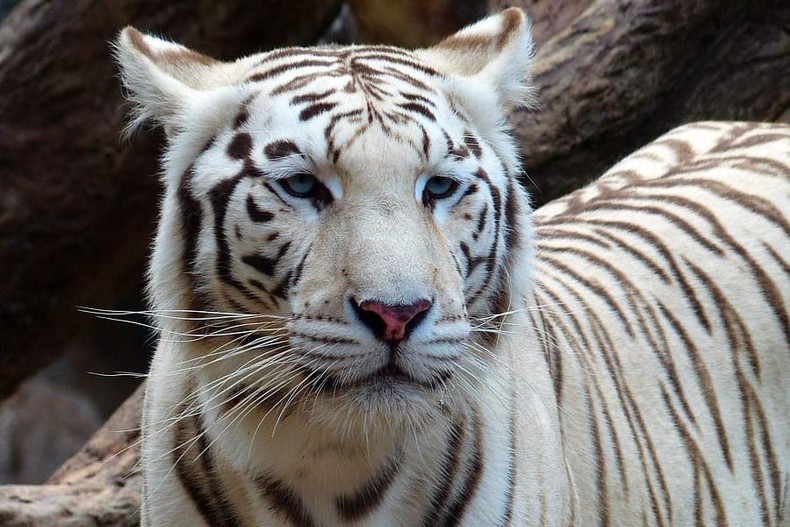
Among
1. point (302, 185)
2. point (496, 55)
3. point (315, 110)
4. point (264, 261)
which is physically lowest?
point (264, 261)

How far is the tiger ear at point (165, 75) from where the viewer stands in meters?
2.28

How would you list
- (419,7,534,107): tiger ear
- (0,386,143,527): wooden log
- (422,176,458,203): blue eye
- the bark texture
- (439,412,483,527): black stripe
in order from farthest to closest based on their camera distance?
the bark texture, (0,386,143,527): wooden log, (419,7,534,107): tiger ear, (439,412,483,527): black stripe, (422,176,458,203): blue eye

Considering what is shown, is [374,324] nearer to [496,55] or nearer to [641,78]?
[496,55]

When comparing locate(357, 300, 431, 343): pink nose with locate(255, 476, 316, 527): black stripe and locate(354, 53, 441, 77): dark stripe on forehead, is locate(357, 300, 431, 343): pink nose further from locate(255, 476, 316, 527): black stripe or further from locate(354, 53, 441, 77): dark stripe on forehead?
locate(354, 53, 441, 77): dark stripe on forehead

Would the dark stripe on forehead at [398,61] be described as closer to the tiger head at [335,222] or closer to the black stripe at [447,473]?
the tiger head at [335,222]

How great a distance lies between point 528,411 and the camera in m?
2.42

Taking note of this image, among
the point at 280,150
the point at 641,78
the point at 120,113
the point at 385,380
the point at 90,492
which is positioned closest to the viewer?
the point at 385,380

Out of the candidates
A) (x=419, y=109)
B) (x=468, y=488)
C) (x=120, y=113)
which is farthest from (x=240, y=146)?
(x=120, y=113)

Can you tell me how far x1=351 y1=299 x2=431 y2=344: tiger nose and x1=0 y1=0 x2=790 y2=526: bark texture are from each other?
2033 mm

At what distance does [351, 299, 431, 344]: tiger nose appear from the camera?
6.13 feet

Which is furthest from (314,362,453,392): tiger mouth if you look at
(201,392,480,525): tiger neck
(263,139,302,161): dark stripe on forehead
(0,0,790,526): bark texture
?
(0,0,790,526): bark texture

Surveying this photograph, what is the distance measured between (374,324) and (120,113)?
4215mm

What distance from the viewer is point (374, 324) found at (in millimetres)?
1900

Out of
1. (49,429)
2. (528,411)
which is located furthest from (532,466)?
(49,429)
